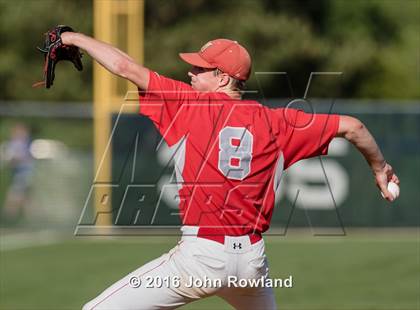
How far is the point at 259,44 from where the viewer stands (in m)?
30.5

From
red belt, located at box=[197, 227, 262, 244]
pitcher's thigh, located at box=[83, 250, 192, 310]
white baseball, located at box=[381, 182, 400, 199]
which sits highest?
white baseball, located at box=[381, 182, 400, 199]

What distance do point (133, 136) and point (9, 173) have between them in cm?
220

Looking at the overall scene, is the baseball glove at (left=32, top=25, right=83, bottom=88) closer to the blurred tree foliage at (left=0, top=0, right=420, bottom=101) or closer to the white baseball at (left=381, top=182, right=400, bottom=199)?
the white baseball at (left=381, top=182, right=400, bottom=199)

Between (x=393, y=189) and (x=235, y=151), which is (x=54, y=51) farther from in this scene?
(x=393, y=189)

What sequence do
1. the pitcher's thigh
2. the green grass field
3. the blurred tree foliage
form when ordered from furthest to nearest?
the blurred tree foliage → the green grass field → the pitcher's thigh

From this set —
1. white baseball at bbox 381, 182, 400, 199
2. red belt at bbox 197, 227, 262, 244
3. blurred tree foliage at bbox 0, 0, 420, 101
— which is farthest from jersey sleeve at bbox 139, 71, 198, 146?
blurred tree foliage at bbox 0, 0, 420, 101

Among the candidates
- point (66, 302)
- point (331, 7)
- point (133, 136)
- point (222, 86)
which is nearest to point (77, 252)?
point (133, 136)

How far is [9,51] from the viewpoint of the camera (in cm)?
3189

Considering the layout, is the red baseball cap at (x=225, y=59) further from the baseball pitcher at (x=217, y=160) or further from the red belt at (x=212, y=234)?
the red belt at (x=212, y=234)

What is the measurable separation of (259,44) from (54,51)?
25.3m

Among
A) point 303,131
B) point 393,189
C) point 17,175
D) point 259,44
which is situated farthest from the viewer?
point 259,44

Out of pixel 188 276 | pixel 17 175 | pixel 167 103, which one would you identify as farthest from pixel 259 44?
pixel 188 276

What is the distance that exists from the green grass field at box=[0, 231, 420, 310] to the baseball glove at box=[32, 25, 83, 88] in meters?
4.05

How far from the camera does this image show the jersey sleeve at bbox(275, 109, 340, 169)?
5.36 m
